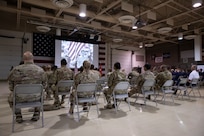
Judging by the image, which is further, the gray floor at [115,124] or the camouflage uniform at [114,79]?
the camouflage uniform at [114,79]

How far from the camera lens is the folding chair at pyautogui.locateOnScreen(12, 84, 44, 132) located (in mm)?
2652

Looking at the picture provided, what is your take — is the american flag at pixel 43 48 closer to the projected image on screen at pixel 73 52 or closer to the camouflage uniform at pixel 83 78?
the projected image on screen at pixel 73 52

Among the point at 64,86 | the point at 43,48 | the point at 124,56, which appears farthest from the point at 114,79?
the point at 124,56

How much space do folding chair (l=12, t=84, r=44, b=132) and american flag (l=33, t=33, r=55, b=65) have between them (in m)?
8.79

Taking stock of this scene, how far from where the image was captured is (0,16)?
9.45 metres

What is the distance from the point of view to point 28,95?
2.90 m

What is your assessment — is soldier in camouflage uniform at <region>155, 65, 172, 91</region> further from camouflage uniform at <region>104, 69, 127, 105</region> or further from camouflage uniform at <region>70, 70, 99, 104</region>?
camouflage uniform at <region>70, 70, 99, 104</region>

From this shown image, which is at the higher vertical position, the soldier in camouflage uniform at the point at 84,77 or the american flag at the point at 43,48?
the american flag at the point at 43,48

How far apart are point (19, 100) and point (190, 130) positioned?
10.4ft

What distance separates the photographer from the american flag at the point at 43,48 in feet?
36.2

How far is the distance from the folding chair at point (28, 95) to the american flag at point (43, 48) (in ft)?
28.8

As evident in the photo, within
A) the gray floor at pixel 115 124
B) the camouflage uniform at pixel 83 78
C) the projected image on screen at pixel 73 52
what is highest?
the projected image on screen at pixel 73 52

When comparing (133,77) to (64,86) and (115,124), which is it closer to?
(64,86)

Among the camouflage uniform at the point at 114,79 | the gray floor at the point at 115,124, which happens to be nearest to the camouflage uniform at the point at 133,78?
the camouflage uniform at the point at 114,79
